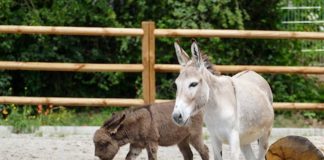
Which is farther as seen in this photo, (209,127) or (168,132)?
(168,132)

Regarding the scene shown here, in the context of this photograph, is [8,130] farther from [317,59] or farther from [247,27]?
[317,59]

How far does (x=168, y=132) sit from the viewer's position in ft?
31.8

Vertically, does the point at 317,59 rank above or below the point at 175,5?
below

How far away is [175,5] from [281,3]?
2.03 metres

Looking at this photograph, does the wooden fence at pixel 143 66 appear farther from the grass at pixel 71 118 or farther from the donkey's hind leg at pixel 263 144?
the donkey's hind leg at pixel 263 144

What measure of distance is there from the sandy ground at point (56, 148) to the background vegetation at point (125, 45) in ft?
9.13

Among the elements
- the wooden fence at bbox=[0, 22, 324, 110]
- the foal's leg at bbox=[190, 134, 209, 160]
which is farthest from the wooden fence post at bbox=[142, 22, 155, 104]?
the foal's leg at bbox=[190, 134, 209, 160]

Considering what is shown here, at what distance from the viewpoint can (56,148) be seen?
11.4m

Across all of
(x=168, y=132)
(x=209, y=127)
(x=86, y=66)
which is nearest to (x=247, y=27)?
(x=86, y=66)

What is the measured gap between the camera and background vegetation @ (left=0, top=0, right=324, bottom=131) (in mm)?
15508

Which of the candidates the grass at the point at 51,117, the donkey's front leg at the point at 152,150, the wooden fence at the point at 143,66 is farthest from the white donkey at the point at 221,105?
the grass at the point at 51,117

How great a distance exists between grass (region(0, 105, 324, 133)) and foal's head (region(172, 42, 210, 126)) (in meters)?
5.50

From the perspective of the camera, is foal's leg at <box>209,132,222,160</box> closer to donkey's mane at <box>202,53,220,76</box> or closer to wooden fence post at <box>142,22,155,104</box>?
donkey's mane at <box>202,53,220,76</box>

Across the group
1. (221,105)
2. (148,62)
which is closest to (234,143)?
(221,105)
